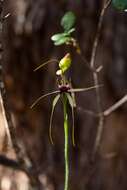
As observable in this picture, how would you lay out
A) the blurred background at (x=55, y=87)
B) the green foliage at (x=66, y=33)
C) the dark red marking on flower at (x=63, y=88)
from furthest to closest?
1. the blurred background at (x=55, y=87)
2. the green foliage at (x=66, y=33)
3. the dark red marking on flower at (x=63, y=88)

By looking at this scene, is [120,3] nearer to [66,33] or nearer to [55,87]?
[66,33]

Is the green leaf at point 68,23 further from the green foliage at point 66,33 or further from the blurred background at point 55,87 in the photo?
the blurred background at point 55,87

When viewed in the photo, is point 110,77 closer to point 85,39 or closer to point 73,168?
point 85,39

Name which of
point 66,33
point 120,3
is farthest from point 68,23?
point 120,3

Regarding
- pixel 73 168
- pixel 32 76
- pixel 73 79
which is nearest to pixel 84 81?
pixel 73 79

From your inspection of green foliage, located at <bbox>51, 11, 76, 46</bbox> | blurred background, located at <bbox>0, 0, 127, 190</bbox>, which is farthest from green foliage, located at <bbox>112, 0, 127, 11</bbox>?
blurred background, located at <bbox>0, 0, 127, 190</bbox>

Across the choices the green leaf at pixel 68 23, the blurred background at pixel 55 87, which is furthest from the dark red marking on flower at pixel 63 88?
the blurred background at pixel 55 87

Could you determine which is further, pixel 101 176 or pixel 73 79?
pixel 101 176

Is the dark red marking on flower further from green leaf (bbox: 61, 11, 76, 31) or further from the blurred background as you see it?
the blurred background
